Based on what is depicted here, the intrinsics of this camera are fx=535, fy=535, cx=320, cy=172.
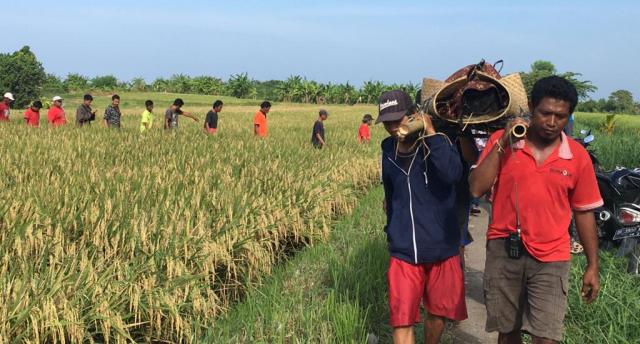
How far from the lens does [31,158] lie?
649cm

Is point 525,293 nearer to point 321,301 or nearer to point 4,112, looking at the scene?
point 321,301

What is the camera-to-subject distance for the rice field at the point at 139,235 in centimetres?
294

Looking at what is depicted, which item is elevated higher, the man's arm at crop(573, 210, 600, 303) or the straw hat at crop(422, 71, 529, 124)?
the straw hat at crop(422, 71, 529, 124)

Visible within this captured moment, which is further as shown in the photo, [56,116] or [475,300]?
[56,116]

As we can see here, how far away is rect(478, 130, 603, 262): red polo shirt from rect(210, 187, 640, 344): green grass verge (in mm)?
1077

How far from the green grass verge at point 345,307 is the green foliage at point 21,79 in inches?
2256

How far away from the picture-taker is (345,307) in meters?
3.45

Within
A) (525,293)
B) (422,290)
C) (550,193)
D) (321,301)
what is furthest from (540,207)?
(321,301)

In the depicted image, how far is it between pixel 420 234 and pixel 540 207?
2.11 feet

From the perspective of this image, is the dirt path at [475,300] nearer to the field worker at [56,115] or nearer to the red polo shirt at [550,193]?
the red polo shirt at [550,193]

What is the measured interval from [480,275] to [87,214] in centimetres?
361

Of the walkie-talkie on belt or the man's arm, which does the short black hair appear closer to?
the walkie-talkie on belt

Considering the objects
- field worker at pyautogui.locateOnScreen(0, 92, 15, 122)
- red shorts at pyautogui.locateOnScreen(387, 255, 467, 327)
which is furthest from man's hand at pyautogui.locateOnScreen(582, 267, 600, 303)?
field worker at pyautogui.locateOnScreen(0, 92, 15, 122)

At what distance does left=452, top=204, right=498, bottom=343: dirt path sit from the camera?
3793 mm
